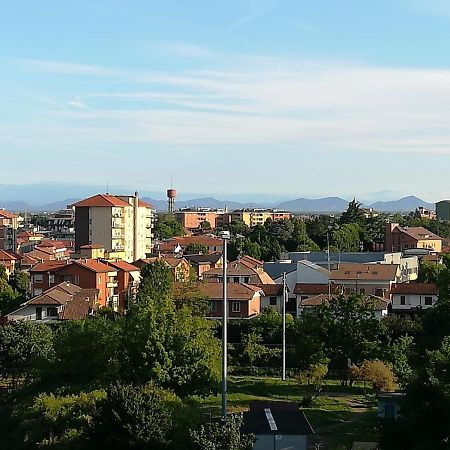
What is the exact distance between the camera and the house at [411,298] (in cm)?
3788

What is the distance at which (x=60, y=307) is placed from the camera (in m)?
37.6

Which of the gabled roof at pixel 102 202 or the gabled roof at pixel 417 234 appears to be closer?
the gabled roof at pixel 102 202

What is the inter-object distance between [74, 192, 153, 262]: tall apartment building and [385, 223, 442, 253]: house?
906 inches

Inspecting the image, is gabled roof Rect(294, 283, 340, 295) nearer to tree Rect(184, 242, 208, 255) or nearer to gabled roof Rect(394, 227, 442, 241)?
tree Rect(184, 242, 208, 255)

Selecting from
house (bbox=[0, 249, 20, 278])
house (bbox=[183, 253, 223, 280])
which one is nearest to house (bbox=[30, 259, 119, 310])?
house (bbox=[183, 253, 223, 280])

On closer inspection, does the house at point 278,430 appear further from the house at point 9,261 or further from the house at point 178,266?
the house at point 9,261

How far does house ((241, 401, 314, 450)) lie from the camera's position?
51.7ft

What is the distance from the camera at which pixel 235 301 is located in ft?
125

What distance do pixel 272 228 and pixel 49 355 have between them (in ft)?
167

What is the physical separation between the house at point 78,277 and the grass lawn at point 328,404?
16.8 m

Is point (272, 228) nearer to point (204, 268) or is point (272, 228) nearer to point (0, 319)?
point (204, 268)

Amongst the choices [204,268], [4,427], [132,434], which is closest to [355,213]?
[204,268]

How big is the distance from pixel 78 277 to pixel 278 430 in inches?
1165

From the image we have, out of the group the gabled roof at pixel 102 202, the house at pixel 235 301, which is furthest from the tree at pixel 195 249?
the house at pixel 235 301
